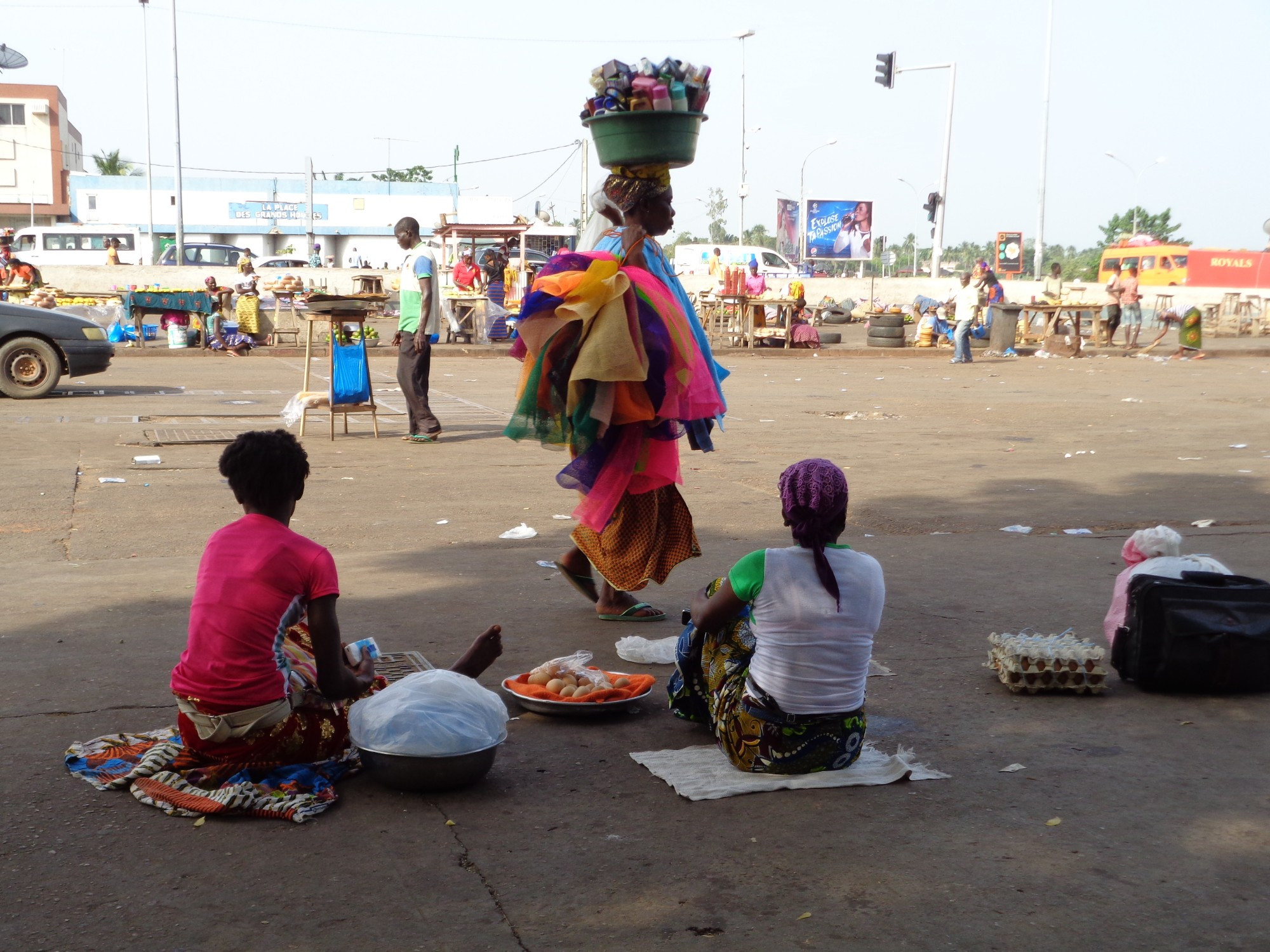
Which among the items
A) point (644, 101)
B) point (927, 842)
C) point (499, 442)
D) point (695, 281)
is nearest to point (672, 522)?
point (644, 101)

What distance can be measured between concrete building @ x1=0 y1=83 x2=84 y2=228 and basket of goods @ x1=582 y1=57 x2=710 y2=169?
229 feet

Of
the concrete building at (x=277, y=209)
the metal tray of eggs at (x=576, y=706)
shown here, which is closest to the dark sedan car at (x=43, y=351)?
the metal tray of eggs at (x=576, y=706)

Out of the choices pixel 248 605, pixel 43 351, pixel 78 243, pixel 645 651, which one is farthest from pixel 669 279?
pixel 78 243

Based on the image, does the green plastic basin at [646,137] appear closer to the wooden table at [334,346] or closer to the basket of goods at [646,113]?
the basket of goods at [646,113]

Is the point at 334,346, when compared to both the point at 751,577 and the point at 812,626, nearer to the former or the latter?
the point at 751,577

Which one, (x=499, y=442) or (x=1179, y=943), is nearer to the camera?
(x=1179, y=943)

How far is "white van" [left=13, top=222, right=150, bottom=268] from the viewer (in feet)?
133

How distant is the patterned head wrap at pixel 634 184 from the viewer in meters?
5.36

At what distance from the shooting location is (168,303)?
75.7 feet

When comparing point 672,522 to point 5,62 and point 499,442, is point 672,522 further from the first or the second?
point 5,62

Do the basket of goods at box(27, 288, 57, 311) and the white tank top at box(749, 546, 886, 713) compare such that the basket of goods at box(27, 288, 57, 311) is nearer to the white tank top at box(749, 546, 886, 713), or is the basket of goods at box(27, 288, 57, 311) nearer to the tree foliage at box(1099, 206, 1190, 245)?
the white tank top at box(749, 546, 886, 713)

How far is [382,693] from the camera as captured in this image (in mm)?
3588

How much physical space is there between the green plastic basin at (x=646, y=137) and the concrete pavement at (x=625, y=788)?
2090 millimetres

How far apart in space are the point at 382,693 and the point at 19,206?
73.2 metres
